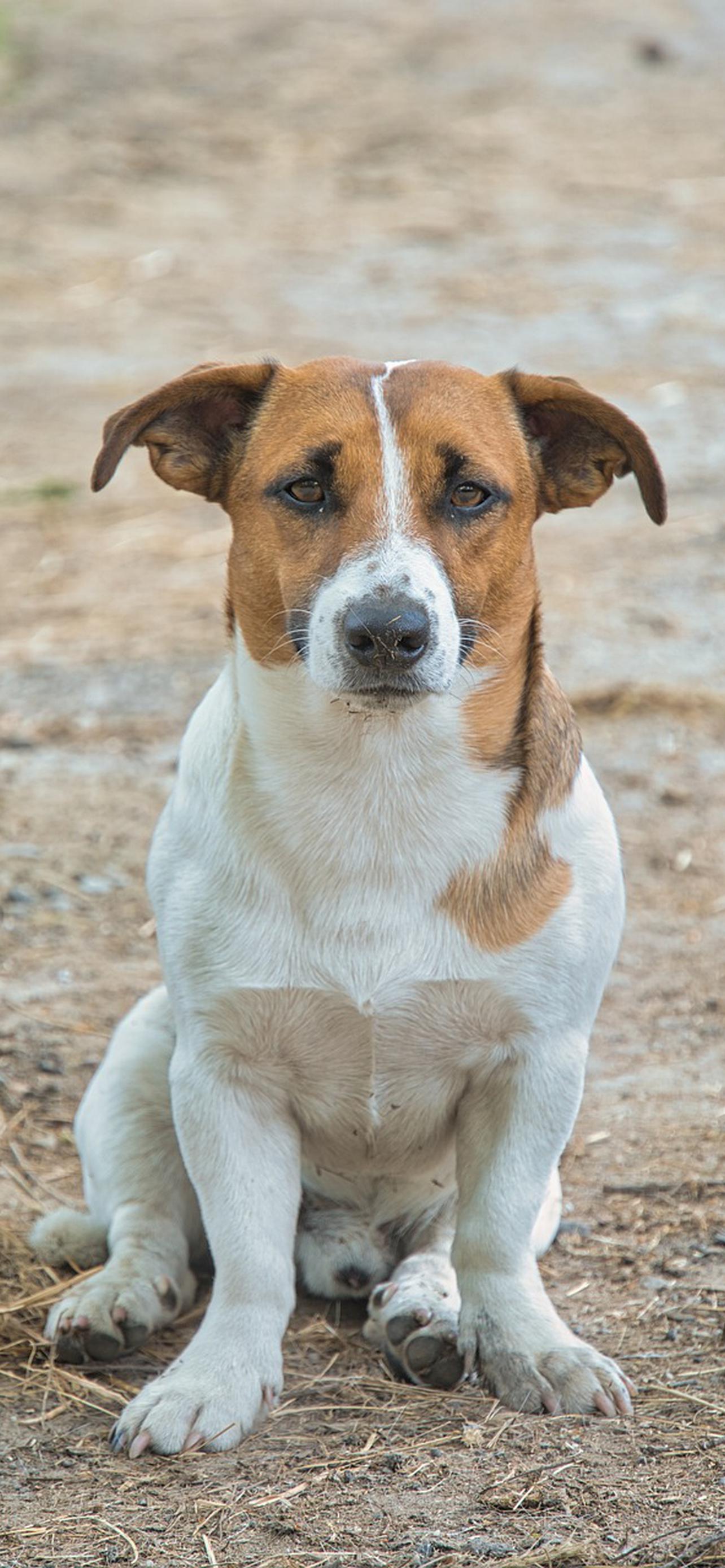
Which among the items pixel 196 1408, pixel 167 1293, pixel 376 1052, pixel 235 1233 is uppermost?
pixel 376 1052

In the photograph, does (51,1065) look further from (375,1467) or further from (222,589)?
(222,589)

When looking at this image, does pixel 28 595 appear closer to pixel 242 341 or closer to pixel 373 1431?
pixel 242 341

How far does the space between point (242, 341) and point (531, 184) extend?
153 inches

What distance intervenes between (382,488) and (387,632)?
390 mm

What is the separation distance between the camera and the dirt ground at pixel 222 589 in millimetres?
3373

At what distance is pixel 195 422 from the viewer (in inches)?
157

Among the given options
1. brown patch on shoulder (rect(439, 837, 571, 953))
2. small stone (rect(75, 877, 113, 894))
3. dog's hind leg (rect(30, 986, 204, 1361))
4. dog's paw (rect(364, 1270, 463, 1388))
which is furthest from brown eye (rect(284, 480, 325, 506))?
small stone (rect(75, 877, 113, 894))

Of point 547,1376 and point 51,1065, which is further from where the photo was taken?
point 51,1065

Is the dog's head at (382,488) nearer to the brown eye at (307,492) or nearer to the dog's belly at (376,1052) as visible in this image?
the brown eye at (307,492)

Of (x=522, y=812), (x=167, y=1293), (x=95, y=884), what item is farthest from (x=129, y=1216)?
(x=95, y=884)

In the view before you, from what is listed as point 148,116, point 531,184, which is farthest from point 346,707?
point 148,116

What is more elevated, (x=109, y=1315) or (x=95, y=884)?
(x=109, y=1315)

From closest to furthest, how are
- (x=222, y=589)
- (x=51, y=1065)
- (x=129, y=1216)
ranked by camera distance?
(x=129, y=1216)
(x=51, y=1065)
(x=222, y=589)

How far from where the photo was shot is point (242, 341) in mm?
11094
